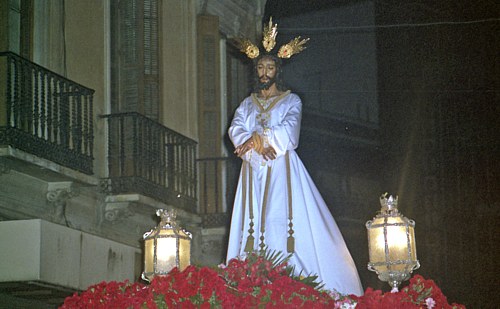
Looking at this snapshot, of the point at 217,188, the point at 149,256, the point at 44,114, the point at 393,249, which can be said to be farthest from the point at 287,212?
the point at 217,188

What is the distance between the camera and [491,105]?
15.6 meters

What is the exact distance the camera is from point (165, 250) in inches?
329

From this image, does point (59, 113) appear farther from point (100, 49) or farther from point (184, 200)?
point (184, 200)

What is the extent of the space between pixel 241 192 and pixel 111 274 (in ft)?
14.2

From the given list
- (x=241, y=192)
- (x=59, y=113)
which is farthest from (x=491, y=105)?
(x=241, y=192)

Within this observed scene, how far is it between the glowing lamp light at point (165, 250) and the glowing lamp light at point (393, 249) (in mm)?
1392

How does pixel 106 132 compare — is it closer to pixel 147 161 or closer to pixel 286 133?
pixel 147 161

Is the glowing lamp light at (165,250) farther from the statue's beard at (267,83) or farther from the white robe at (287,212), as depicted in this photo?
the statue's beard at (267,83)

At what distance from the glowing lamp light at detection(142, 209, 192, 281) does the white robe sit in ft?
1.14

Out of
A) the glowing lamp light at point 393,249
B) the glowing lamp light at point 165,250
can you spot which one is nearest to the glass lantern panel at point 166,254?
the glowing lamp light at point 165,250

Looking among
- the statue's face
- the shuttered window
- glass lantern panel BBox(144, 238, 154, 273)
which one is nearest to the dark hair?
the statue's face

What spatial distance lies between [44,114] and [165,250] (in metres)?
3.51

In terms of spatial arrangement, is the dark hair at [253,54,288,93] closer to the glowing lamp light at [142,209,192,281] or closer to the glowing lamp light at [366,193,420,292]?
the glowing lamp light at [142,209,192,281]

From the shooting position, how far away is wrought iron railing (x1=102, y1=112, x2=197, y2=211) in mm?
13023
